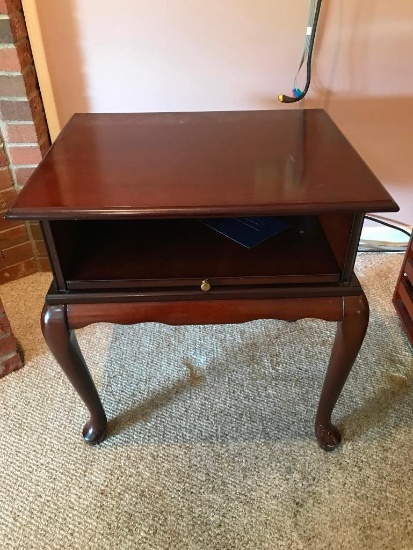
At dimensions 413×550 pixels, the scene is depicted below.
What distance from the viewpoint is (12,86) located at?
1295 millimetres

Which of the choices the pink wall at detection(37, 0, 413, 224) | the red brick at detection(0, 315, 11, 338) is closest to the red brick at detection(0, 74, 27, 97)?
the pink wall at detection(37, 0, 413, 224)

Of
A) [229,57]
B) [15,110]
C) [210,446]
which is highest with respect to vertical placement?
[229,57]

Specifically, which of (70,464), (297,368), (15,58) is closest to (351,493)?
(297,368)

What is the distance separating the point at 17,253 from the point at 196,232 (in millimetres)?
847

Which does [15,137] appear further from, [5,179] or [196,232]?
[196,232]

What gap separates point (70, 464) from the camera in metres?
1.07

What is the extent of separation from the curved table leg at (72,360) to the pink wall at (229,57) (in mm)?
822

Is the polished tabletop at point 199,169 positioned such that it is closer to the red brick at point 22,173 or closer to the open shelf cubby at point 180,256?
the open shelf cubby at point 180,256

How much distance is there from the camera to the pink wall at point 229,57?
4.23ft

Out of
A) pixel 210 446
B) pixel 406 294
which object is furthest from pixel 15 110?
pixel 406 294

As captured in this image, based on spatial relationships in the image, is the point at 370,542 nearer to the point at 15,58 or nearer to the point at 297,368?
the point at 297,368

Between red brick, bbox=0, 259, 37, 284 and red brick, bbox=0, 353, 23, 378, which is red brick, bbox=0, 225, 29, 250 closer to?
red brick, bbox=0, 259, 37, 284

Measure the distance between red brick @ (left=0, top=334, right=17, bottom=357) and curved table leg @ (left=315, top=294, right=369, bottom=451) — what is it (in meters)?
0.81

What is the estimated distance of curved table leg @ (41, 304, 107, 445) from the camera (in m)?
0.88
